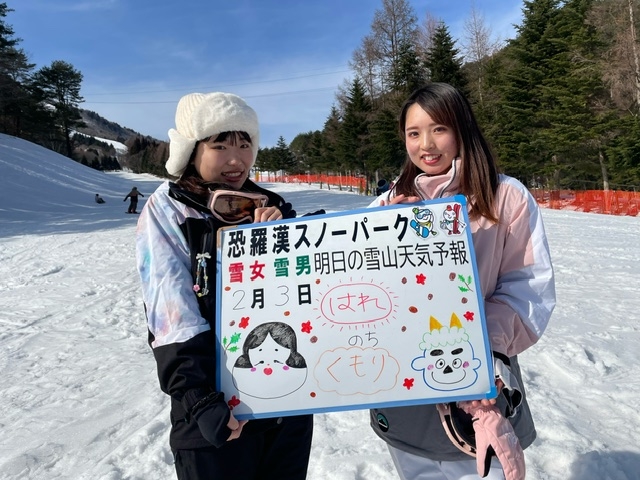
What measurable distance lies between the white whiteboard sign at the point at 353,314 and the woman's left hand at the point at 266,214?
0.07m

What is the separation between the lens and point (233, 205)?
65.1 inches

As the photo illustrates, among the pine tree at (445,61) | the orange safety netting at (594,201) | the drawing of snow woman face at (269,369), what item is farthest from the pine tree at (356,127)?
the drawing of snow woman face at (269,369)

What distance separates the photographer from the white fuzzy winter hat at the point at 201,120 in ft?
5.52

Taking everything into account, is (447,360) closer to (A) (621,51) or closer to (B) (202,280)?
(B) (202,280)

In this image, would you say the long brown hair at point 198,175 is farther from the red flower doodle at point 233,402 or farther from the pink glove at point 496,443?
the pink glove at point 496,443

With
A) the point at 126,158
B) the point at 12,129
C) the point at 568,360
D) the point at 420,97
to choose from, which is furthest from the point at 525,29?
the point at 126,158

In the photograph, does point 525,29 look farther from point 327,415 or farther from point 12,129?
point 12,129

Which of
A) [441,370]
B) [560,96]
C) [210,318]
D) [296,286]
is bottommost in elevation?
[441,370]

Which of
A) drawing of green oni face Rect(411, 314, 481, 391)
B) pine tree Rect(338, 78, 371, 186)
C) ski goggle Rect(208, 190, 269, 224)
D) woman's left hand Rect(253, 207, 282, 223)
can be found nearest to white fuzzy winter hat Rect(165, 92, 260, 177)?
ski goggle Rect(208, 190, 269, 224)

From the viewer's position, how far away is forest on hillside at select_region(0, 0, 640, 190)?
72.8 feet

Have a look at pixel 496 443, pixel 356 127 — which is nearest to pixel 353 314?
pixel 496 443

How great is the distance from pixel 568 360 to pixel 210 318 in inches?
146

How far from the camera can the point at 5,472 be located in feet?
8.78

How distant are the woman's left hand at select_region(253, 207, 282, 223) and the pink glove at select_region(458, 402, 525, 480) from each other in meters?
0.95
